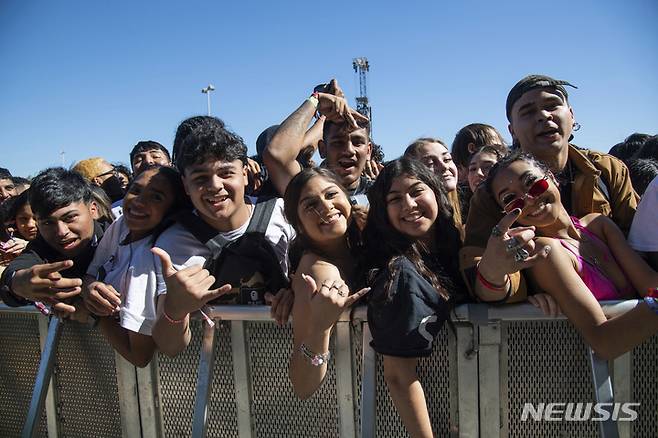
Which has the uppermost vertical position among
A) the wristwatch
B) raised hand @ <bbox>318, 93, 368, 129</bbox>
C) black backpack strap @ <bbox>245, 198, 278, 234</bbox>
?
raised hand @ <bbox>318, 93, 368, 129</bbox>

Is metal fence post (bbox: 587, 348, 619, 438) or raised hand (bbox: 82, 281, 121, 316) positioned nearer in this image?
metal fence post (bbox: 587, 348, 619, 438)

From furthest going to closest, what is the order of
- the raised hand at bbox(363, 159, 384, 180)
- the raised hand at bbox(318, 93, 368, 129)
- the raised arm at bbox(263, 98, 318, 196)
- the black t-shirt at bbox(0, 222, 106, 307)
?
the raised hand at bbox(363, 159, 384, 180) < the raised hand at bbox(318, 93, 368, 129) < the raised arm at bbox(263, 98, 318, 196) < the black t-shirt at bbox(0, 222, 106, 307)

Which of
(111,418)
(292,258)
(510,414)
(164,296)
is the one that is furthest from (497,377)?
(111,418)

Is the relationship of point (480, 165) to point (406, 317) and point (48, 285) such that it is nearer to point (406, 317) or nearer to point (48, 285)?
point (406, 317)

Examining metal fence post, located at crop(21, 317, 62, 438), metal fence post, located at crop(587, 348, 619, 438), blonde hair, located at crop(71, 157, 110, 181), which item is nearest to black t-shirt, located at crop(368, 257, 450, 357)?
metal fence post, located at crop(587, 348, 619, 438)

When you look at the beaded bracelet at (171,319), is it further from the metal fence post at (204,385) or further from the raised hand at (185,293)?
the metal fence post at (204,385)

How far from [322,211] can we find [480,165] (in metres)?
1.46

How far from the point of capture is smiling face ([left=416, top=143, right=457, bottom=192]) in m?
3.17

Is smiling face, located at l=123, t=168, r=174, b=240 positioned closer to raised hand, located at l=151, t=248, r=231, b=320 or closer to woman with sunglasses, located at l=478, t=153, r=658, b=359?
raised hand, located at l=151, t=248, r=231, b=320

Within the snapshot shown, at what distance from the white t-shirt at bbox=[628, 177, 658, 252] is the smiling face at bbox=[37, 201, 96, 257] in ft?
8.94

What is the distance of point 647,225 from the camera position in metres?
2.07

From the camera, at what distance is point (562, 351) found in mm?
1835

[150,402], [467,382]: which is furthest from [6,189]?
[467,382]

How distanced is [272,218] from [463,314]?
1.17 metres
